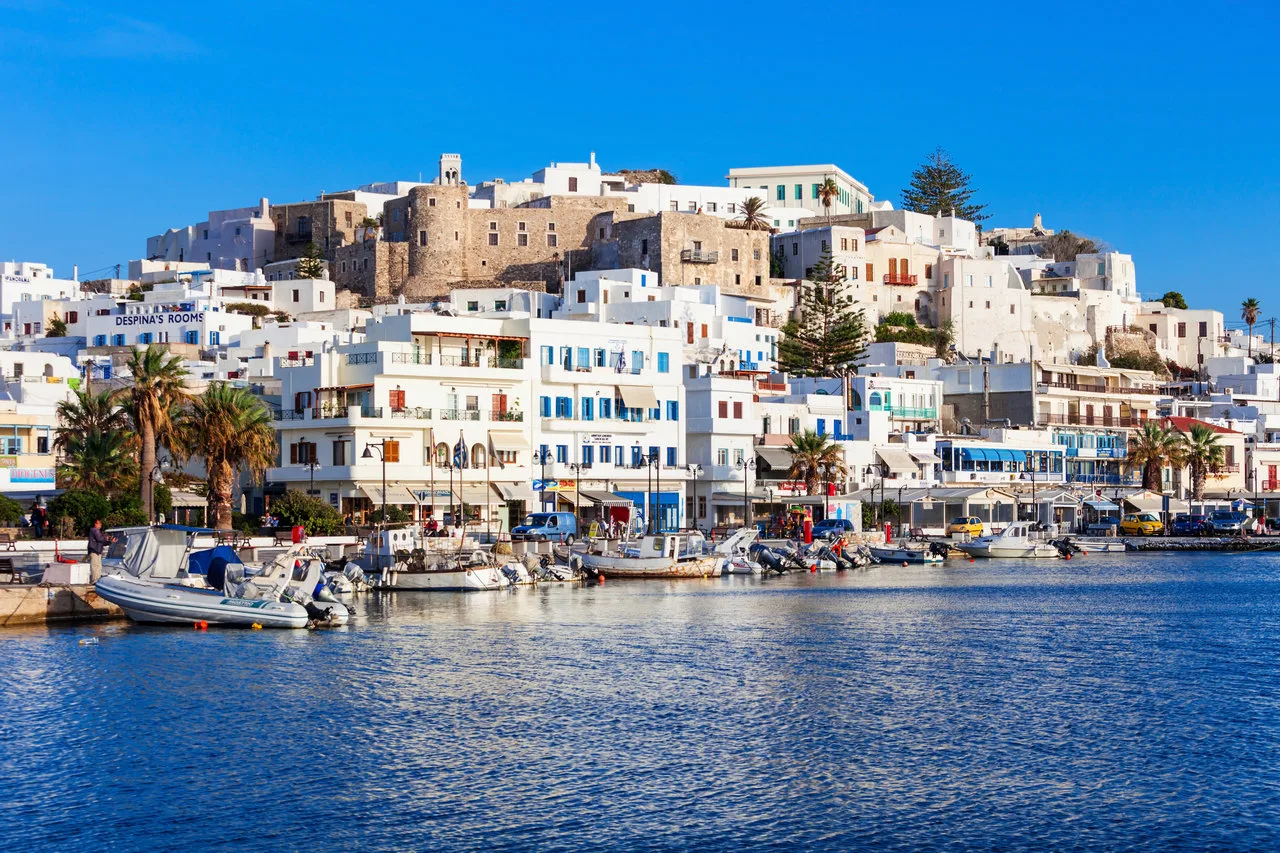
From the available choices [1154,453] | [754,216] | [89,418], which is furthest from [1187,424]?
[89,418]

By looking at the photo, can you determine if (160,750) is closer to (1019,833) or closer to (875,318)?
(1019,833)

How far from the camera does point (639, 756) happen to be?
81.4 ft

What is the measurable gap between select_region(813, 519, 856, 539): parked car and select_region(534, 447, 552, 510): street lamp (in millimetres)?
11651

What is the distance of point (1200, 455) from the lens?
293ft

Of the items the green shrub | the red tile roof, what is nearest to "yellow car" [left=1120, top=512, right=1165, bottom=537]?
the red tile roof

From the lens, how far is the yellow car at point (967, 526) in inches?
3034

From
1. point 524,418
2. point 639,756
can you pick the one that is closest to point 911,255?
point 524,418

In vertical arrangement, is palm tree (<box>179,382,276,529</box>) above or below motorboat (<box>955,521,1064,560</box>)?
above

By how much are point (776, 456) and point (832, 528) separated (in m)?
5.05

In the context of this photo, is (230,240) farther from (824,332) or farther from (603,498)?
(603,498)

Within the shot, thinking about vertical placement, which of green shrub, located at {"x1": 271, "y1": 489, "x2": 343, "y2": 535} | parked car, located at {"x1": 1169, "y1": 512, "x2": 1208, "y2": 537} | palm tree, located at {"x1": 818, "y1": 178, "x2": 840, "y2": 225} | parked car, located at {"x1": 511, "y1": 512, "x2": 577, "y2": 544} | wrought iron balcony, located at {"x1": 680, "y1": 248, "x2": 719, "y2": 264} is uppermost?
palm tree, located at {"x1": 818, "y1": 178, "x2": 840, "y2": 225}

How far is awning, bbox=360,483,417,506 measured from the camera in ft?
192

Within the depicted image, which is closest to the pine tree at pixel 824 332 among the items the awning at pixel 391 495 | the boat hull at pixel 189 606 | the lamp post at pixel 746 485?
the lamp post at pixel 746 485

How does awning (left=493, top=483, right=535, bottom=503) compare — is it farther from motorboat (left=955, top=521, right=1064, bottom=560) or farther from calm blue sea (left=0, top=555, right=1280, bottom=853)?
motorboat (left=955, top=521, right=1064, bottom=560)
